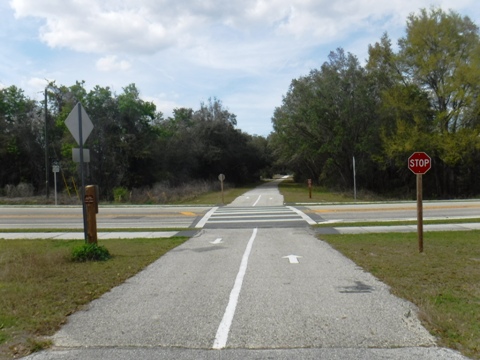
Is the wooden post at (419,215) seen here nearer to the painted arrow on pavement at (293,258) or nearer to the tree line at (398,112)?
the painted arrow on pavement at (293,258)

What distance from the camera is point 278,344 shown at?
186 inches

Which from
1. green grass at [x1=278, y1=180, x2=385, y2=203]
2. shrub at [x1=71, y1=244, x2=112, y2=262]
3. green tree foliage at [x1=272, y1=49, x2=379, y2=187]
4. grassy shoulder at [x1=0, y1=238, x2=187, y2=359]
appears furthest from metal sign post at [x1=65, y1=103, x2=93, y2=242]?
green tree foliage at [x1=272, y1=49, x2=379, y2=187]

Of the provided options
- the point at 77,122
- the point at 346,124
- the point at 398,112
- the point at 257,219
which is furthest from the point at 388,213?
the point at 346,124

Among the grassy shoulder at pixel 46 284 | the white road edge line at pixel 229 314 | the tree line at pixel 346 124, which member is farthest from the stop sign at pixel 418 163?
the tree line at pixel 346 124

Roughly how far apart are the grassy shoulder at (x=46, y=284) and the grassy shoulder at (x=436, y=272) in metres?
4.49

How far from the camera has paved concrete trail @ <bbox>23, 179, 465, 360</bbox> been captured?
15.0 ft

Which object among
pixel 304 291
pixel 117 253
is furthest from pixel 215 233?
pixel 304 291

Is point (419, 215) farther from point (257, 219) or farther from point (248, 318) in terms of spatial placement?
point (257, 219)

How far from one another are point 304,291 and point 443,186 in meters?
45.9

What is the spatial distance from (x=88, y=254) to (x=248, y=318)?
228 inches

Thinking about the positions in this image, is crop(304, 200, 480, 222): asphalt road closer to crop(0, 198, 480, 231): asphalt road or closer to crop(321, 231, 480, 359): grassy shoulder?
crop(0, 198, 480, 231): asphalt road

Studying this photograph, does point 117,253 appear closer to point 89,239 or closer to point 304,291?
point 89,239

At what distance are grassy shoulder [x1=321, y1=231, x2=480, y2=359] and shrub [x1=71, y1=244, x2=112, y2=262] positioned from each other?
5703 mm

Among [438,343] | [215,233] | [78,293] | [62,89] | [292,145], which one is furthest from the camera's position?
[292,145]
